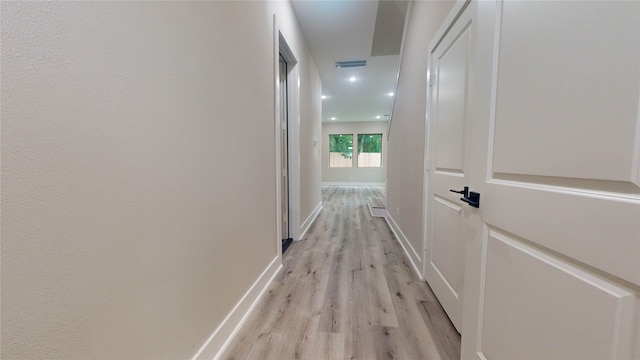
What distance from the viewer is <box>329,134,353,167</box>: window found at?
1061cm

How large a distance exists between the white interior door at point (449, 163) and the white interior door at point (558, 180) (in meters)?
0.34

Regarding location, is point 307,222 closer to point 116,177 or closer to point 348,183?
point 116,177

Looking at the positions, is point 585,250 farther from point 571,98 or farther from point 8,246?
point 8,246

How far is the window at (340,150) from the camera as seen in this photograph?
1061 centimetres

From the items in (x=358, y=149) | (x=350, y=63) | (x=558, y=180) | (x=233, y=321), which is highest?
(x=350, y=63)

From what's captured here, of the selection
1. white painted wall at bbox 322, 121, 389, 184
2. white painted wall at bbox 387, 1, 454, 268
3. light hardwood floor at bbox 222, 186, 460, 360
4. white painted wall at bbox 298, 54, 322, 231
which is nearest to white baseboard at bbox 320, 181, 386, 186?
white painted wall at bbox 322, 121, 389, 184

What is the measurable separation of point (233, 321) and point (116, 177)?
42.7 inches

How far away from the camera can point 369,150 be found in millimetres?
10562

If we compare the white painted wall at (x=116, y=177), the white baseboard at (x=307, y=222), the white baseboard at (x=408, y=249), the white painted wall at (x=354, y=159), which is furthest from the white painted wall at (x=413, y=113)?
the white painted wall at (x=354, y=159)

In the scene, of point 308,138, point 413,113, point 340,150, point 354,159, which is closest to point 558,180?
point 413,113

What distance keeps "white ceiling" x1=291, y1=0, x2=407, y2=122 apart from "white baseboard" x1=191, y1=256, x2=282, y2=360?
2.87 metres

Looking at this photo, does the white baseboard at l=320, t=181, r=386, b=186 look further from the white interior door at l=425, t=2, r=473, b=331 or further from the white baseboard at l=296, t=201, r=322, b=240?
the white interior door at l=425, t=2, r=473, b=331

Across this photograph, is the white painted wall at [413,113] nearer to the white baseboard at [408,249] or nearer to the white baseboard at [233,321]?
the white baseboard at [408,249]

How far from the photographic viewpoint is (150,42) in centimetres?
84
